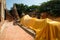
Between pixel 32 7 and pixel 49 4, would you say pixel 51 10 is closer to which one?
pixel 49 4

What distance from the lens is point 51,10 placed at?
1992 cm

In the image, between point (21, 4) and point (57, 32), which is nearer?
point (57, 32)

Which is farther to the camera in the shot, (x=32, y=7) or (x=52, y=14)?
(x=32, y=7)

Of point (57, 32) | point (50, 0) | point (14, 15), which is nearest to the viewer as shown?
point (57, 32)

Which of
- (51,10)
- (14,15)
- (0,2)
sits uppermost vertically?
(0,2)

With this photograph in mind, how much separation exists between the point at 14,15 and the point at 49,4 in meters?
5.67

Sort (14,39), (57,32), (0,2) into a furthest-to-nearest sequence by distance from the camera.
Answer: (0,2) → (14,39) → (57,32)

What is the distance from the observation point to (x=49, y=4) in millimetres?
21000

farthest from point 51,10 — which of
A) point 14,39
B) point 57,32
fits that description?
point 57,32

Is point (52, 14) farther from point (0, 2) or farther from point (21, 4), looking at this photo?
point (21, 4)

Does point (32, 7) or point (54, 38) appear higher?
point (54, 38)

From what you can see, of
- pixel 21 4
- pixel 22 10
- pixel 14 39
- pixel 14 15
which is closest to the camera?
pixel 14 39

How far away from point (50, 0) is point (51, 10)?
1.74 metres

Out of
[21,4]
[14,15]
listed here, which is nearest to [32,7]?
[21,4]
